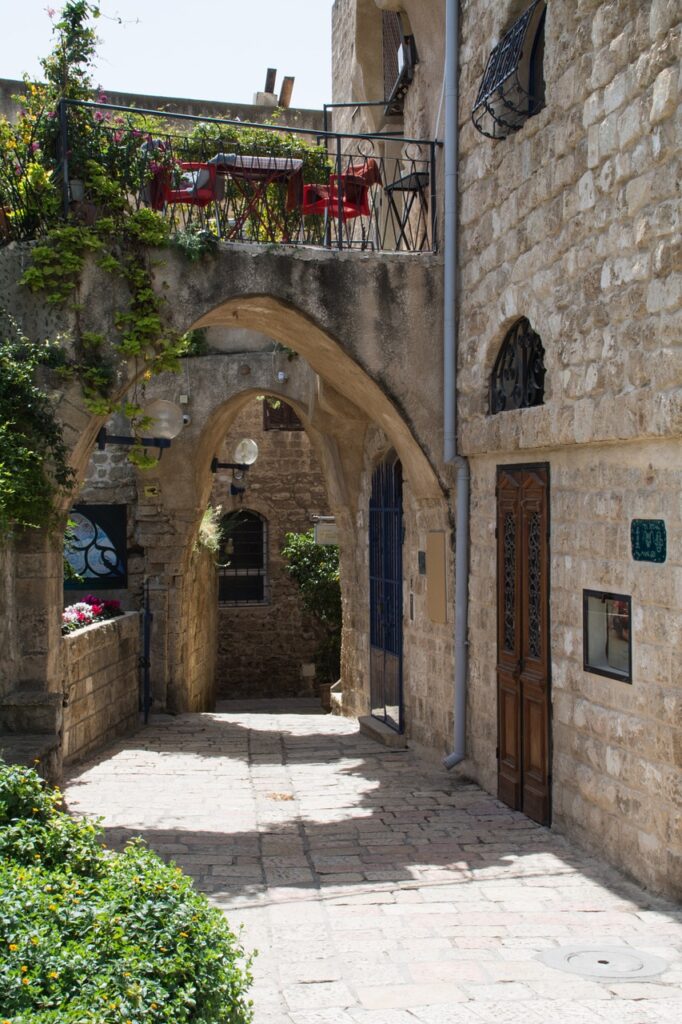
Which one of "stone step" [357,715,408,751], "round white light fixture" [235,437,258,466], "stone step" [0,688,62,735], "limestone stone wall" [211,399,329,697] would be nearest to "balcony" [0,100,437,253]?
"stone step" [0,688,62,735]

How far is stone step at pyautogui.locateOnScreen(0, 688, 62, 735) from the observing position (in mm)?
8383

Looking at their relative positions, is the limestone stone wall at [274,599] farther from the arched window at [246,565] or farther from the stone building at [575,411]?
the stone building at [575,411]

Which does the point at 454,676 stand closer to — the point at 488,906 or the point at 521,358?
the point at 521,358

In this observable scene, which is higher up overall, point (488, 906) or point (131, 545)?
point (131, 545)

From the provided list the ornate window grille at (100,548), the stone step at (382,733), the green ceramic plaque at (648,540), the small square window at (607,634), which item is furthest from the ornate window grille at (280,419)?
the green ceramic plaque at (648,540)

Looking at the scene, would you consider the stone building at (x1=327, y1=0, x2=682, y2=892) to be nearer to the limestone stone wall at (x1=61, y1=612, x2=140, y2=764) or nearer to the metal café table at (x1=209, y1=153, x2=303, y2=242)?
the metal café table at (x1=209, y1=153, x2=303, y2=242)

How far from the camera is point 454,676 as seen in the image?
912cm

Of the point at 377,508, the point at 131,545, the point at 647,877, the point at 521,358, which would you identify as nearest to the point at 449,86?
the point at 521,358

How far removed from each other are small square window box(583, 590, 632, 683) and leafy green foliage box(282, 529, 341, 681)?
10.8 meters

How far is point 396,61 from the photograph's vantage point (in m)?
12.2

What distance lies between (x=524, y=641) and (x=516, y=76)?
12.4ft

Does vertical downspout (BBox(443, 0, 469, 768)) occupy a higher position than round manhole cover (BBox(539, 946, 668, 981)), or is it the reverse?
vertical downspout (BBox(443, 0, 469, 768))

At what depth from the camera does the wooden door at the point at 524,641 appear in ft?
23.9

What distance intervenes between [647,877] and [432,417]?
14.7ft
